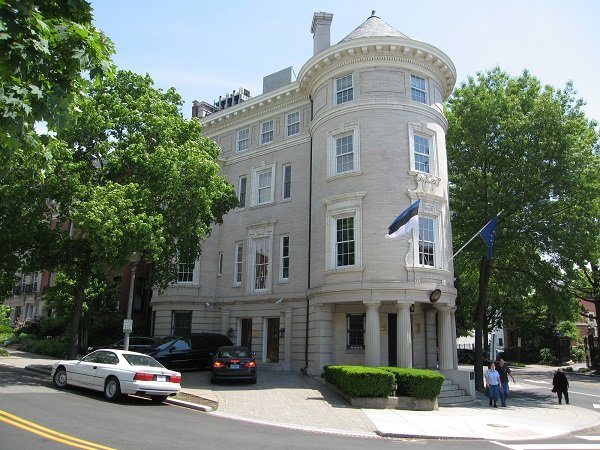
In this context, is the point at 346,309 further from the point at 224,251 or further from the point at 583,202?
the point at 583,202

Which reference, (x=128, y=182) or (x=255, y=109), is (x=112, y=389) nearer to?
(x=128, y=182)

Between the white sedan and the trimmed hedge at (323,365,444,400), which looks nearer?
the white sedan

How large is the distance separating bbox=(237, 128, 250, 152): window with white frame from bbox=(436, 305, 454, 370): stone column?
1529cm

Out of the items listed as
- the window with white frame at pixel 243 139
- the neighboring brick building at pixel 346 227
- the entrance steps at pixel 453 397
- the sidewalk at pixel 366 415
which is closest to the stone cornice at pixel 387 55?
the neighboring brick building at pixel 346 227

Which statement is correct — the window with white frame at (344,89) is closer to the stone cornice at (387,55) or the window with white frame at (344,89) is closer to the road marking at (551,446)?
the stone cornice at (387,55)

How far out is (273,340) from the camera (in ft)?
87.3

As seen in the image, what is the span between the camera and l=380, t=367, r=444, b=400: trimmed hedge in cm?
1688

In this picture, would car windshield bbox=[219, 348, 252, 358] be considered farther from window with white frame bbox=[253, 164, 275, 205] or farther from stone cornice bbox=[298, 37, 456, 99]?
stone cornice bbox=[298, 37, 456, 99]

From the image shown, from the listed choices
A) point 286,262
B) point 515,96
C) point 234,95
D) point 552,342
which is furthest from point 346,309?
point 552,342

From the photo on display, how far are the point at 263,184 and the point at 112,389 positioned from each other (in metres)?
17.0

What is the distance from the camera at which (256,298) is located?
27.0 metres

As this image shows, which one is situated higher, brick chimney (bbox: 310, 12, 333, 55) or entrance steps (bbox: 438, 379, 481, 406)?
brick chimney (bbox: 310, 12, 333, 55)

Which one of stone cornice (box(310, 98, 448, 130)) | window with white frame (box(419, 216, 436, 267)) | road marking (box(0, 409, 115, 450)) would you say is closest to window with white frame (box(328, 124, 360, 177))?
stone cornice (box(310, 98, 448, 130))

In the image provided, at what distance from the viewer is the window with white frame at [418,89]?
23.6m
